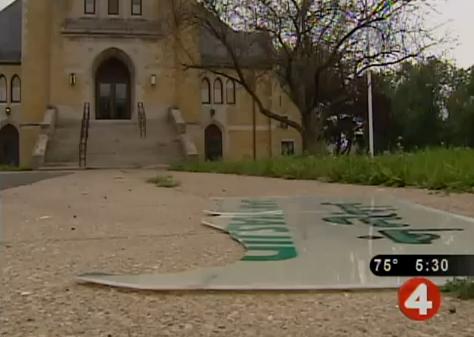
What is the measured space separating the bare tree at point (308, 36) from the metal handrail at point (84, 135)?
23.6ft

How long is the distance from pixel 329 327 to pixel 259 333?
0.35 metres

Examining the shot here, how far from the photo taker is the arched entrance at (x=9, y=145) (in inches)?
1478

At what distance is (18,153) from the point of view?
37188 mm

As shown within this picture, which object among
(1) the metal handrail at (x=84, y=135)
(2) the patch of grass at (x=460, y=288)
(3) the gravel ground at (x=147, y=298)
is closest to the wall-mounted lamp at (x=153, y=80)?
(1) the metal handrail at (x=84, y=135)

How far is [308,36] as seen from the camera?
2311cm

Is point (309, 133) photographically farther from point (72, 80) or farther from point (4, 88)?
point (4, 88)

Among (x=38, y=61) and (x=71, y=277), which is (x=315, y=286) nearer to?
(x=71, y=277)

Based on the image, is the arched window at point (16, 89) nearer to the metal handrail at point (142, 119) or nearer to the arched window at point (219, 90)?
the metal handrail at point (142, 119)

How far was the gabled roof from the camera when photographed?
3847 centimetres

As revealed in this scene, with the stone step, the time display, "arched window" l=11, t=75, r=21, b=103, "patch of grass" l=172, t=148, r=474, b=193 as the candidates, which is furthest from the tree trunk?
the time display

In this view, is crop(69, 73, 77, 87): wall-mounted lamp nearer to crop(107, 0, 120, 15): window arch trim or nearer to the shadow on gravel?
crop(107, 0, 120, 15): window arch trim

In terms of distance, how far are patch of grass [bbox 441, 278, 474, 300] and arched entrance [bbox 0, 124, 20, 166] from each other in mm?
35991

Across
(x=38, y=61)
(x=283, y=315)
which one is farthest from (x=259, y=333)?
(x=38, y=61)

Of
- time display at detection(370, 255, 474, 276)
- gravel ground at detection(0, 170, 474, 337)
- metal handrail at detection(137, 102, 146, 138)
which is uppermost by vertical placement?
metal handrail at detection(137, 102, 146, 138)
